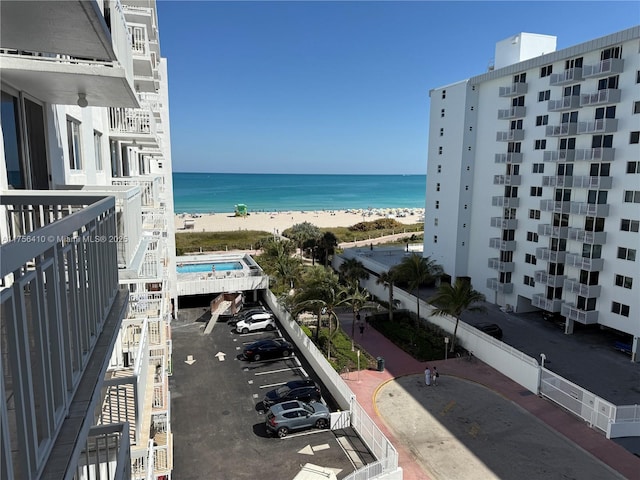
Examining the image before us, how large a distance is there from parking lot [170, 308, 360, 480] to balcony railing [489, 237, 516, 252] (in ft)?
63.0

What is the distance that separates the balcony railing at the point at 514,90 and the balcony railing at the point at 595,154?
7042 mm

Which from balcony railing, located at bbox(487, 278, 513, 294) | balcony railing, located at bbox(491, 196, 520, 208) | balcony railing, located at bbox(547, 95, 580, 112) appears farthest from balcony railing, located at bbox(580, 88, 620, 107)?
balcony railing, located at bbox(487, 278, 513, 294)

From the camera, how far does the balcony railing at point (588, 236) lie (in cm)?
2787

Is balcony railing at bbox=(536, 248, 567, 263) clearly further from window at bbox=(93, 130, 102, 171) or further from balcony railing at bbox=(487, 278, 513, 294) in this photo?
window at bbox=(93, 130, 102, 171)

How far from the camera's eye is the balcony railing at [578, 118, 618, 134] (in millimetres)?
26859

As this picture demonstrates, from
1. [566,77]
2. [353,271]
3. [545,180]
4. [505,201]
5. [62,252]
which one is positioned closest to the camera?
[62,252]

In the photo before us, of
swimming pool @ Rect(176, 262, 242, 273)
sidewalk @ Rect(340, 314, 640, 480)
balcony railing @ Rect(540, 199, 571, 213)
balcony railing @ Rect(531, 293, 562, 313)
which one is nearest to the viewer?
sidewalk @ Rect(340, 314, 640, 480)

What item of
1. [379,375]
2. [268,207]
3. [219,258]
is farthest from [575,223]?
[268,207]

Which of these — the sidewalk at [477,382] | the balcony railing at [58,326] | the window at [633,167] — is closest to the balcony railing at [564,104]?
the window at [633,167]

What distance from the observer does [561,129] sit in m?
30.1

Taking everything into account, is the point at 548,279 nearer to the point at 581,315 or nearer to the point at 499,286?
the point at 581,315

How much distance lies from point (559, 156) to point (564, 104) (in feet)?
11.4

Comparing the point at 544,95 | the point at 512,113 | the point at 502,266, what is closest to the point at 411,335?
the point at 502,266

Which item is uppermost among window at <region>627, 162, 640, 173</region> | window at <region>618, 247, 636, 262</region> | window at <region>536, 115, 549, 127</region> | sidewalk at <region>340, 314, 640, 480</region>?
window at <region>536, 115, 549, 127</region>
